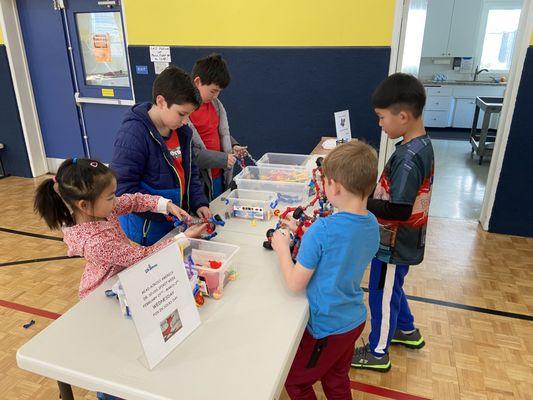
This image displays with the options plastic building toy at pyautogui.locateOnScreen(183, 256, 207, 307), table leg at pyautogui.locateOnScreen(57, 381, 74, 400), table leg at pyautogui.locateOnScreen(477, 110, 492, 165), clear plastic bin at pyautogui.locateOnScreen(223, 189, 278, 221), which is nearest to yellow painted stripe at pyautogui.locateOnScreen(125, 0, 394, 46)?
clear plastic bin at pyautogui.locateOnScreen(223, 189, 278, 221)

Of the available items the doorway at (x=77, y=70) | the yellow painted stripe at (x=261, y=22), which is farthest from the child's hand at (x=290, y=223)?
the doorway at (x=77, y=70)

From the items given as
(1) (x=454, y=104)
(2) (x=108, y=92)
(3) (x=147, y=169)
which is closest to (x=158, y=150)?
(3) (x=147, y=169)

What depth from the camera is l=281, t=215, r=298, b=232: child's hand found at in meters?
1.54

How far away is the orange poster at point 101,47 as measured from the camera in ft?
14.9

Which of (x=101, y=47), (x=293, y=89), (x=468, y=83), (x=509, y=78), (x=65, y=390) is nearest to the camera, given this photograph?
(x=65, y=390)

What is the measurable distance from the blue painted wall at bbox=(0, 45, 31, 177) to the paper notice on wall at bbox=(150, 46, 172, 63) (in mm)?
1864

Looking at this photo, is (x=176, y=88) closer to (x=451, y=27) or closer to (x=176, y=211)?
(x=176, y=211)

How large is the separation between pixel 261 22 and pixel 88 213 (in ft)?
9.91

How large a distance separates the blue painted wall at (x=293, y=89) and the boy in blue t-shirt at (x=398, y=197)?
84.0 inches

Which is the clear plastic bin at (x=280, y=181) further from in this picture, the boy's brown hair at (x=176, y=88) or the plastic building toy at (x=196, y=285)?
the plastic building toy at (x=196, y=285)

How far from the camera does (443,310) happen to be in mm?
2447

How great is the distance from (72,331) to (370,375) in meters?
1.42

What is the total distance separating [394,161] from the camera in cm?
160

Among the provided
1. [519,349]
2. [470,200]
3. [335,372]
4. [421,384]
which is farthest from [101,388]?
[470,200]
